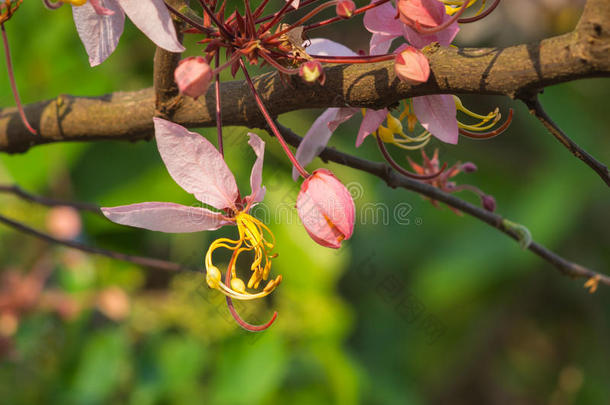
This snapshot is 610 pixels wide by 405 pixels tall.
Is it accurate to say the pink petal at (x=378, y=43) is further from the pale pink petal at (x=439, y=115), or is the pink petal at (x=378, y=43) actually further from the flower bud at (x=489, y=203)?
the flower bud at (x=489, y=203)

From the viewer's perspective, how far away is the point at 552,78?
39cm

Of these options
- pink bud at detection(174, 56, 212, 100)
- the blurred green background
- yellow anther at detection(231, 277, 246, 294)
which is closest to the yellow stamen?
yellow anther at detection(231, 277, 246, 294)

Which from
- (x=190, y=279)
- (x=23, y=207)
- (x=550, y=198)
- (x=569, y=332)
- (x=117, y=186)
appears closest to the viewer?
(x=190, y=279)

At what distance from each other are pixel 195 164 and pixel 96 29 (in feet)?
0.44

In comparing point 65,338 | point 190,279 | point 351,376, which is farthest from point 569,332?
point 65,338

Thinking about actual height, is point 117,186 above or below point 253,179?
below

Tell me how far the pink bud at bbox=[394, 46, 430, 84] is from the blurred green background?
599 mm

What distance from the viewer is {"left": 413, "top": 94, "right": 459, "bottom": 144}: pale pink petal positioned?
49 cm

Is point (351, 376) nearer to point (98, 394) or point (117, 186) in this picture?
point (98, 394)

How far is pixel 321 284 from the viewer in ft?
4.82

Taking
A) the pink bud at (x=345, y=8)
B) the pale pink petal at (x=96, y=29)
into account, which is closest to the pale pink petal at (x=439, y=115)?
the pink bud at (x=345, y=8)

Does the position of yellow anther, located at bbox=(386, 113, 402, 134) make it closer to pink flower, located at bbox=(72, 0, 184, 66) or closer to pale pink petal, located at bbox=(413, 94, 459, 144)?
pale pink petal, located at bbox=(413, 94, 459, 144)

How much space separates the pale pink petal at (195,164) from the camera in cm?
44

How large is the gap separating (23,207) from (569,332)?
2.08m
